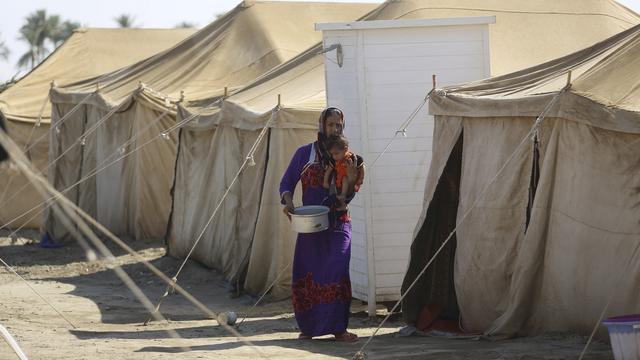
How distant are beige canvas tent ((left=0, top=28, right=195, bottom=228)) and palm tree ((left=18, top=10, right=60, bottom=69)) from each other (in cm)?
4665

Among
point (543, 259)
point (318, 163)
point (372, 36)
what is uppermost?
point (372, 36)

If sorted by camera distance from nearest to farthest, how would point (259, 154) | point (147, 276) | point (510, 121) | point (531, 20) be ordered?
point (510, 121)
point (259, 154)
point (531, 20)
point (147, 276)

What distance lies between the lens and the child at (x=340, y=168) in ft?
27.4

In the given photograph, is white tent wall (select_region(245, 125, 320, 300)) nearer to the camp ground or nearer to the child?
the camp ground

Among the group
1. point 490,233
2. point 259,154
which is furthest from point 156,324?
point 490,233

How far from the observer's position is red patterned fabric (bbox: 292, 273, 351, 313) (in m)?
8.48

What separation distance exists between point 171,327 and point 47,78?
12269 millimetres

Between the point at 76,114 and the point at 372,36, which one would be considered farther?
the point at 76,114

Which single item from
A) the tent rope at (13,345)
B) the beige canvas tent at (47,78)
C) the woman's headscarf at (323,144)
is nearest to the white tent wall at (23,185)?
the beige canvas tent at (47,78)

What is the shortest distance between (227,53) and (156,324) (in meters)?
7.43

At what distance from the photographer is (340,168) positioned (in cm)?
843

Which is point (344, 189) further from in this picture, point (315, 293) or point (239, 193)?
point (239, 193)

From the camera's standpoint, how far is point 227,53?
1714 cm

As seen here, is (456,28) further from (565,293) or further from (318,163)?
(565,293)
